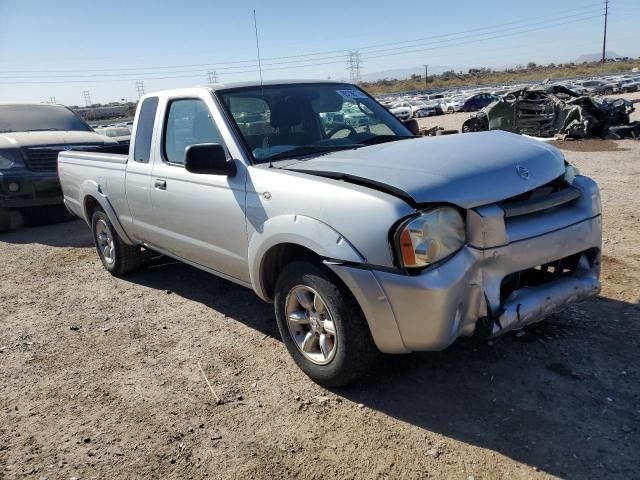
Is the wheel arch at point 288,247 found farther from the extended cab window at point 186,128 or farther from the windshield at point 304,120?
the extended cab window at point 186,128

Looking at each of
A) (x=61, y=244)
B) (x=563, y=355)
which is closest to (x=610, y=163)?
(x=563, y=355)

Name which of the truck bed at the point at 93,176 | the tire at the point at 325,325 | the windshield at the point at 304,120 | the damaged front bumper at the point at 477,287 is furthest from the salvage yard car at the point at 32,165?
the damaged front bumper at the point at 477,287

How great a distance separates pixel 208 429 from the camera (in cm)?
297

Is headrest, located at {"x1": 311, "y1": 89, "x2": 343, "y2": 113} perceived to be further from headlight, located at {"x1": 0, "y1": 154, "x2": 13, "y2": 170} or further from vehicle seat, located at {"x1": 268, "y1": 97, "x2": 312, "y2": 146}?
headlight, located at {"x1": 0, "y1": 154, "x2": 13, "y2": 170}

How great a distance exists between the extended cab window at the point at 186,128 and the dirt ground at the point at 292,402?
1.46 m

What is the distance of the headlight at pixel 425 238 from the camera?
258 cm

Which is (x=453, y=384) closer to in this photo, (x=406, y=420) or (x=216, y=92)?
(x=406, y=420)

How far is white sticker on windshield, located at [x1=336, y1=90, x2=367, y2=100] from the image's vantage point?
4.48 m

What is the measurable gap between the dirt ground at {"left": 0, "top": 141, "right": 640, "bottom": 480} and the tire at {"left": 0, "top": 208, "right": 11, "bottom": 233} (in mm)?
4517

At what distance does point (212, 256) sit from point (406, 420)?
1899 mm

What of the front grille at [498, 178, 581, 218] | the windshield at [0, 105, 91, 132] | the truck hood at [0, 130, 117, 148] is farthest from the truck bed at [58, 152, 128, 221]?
the windshield at [0, 105, 91, 132]

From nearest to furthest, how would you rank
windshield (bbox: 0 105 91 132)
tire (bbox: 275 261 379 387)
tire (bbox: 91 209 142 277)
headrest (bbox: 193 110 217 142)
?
tire (bbox: 275 261 379 387) → headrest (bbox: 193 110 217 142) → tire (bbox: 91 209 142 277) → windshield (bbox: 0 105 91 132)

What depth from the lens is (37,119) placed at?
970cm

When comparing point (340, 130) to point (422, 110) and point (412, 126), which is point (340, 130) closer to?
point (412, 126)
